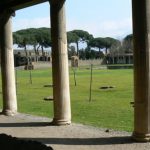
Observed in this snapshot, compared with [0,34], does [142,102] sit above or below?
below

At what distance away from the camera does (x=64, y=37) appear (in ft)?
46.1

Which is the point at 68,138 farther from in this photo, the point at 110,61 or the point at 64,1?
the point at 110,61

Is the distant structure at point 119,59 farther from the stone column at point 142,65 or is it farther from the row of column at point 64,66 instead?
the stone column at point 142,65

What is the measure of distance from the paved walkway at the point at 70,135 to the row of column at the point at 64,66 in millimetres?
468

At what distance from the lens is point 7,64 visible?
17375 millimetres

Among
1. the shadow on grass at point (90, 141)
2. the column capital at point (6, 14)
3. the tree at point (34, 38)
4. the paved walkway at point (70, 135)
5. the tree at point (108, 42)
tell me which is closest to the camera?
the paved walkway at point (70, 135)

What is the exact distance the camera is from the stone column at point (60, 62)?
45.8 feet

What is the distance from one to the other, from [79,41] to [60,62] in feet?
520

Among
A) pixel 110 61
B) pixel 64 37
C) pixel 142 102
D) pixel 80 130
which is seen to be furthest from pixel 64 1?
pixel 110 61

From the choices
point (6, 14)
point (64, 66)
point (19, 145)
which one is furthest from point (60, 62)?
point (19, 145)

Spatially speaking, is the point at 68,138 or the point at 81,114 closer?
the point at 68,138

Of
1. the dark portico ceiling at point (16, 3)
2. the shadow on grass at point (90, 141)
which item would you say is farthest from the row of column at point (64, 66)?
the shadow on grass at point (90, 141)

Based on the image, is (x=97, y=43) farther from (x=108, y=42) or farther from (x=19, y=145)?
(x=19, y=145)

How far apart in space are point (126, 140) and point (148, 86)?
53.3 inches
